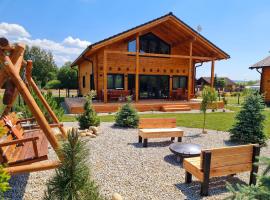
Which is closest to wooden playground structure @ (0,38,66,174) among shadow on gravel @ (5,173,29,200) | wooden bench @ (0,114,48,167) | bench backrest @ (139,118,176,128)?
wooden bench @ (0,114,48,167)

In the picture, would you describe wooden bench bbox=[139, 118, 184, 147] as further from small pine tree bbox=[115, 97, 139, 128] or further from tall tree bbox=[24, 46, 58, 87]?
tall tree bbox=[24, 46, 58, 87]

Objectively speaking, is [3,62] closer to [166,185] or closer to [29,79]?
[29,79]

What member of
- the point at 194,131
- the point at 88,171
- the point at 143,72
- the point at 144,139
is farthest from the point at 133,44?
the point at 88,171

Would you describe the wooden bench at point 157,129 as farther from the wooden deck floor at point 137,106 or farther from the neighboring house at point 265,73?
the neighboring house at point 265,73

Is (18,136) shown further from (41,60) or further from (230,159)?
(41,60)

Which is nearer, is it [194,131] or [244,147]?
[244,147]

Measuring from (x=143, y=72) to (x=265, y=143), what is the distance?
11.7 meters

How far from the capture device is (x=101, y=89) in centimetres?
1712

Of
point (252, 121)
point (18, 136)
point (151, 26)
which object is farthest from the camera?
point (151, 26)

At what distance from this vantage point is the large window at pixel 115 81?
56.0 feet

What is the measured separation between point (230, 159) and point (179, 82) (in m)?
15.6

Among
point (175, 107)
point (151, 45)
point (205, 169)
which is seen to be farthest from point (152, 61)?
point (205, 169)

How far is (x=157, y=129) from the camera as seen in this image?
749cm

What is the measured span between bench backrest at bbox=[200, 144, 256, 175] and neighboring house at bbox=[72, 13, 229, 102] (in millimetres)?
11572
